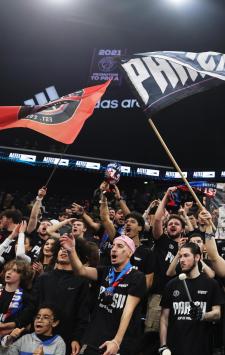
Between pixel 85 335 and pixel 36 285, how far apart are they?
0.74 meters

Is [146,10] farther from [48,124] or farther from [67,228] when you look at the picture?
[67,228]

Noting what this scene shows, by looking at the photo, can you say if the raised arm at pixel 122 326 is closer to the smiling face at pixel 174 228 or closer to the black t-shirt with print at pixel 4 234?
the smiling face at pixel 174 228

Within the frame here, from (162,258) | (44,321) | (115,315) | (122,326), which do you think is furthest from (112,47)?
(122,326)

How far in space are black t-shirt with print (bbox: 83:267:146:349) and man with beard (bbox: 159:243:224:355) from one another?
43 centimetres

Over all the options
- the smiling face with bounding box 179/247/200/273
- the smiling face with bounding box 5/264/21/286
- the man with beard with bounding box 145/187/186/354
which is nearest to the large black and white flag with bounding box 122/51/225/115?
the man with beard with bounding box 145/187/186/354

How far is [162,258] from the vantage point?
520 centimetres

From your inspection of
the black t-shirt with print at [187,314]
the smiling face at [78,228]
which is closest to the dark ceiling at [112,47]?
the smiling face at [78,228]

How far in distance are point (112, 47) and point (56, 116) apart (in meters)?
13.8

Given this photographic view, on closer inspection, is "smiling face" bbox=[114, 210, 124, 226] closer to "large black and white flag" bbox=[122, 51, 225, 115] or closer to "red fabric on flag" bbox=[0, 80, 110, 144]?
"red fabric on flag" bbox=[0, 80, 110, 144]

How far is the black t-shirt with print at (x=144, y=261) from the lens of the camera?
481 centimetres

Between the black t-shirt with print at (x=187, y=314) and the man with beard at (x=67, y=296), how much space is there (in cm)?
78

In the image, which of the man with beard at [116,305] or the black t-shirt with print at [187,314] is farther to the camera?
the black t-shirt with print at [187,314]

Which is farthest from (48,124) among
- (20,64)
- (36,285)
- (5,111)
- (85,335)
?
(20,64)

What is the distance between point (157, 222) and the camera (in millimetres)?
5461
